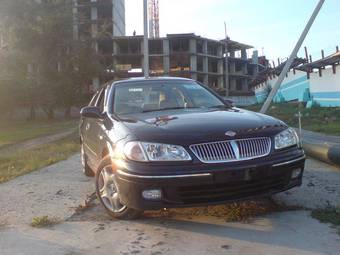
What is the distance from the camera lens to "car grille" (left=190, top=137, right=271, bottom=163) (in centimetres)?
491

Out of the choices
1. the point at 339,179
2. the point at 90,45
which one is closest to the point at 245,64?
the point at 90,45

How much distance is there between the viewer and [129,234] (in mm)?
5070

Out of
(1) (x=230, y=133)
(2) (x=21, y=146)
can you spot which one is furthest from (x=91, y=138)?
(2) (x=21, y=146)

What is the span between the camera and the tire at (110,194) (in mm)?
5527

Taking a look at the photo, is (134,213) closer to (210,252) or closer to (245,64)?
(210,252)

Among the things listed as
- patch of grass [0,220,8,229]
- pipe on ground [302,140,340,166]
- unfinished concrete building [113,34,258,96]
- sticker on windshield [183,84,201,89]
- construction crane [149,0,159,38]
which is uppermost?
construction crane [149,0,159,38]

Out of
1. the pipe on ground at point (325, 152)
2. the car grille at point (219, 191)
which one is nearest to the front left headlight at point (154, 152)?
→ the car grille at point (219, 191)

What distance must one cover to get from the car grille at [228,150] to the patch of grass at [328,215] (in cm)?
89

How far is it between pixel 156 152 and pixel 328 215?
6.25ft

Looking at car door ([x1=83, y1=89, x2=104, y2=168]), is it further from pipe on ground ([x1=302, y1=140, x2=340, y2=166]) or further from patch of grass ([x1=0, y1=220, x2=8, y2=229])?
pipe on ground ([x1=302, y1=140, x2=340, y2=166])

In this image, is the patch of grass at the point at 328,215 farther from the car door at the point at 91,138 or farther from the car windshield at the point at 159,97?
the car door at the point at 91,138

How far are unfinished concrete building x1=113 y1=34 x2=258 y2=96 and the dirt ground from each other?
80894mm

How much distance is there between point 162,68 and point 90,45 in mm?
43753

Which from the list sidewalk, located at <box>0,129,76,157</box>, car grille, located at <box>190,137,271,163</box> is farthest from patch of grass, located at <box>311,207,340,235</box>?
sidewalk, located at <box>0,129,76,157</box>
